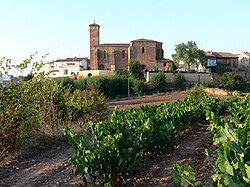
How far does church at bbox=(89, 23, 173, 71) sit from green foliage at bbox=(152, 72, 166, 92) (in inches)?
580

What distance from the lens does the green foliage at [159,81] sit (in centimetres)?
4500

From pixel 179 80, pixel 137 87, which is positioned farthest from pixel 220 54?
pixel 137 87

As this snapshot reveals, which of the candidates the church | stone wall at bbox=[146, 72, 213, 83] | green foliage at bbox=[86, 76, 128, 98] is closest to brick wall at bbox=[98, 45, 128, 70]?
the church

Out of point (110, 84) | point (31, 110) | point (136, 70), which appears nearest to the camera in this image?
point (31, 110)

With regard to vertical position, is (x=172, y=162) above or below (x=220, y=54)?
below

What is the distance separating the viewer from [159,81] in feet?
148

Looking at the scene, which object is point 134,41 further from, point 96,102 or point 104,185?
point 104,185

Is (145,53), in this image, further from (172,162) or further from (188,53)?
A: (172,162)

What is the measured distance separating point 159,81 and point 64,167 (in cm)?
3901

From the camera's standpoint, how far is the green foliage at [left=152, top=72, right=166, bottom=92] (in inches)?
1772

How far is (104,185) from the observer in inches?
196

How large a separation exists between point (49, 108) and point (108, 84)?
30131mm

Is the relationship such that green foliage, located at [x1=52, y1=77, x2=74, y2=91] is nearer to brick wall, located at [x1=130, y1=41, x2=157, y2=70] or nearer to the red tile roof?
brick wall, located at [x1=130, y1=41, x2=157, y2=70]

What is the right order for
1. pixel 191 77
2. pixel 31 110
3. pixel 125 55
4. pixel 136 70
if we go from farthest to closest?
pixel 125 55 < pixel 191 77 < pixel 136 70 < pixel 31 110
